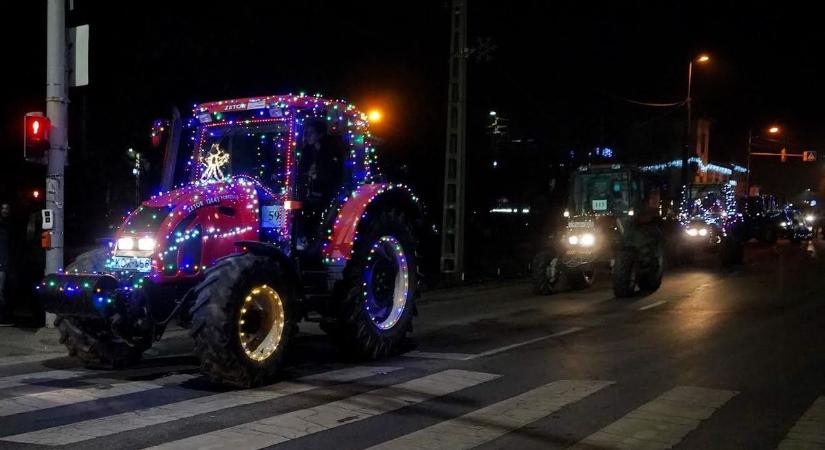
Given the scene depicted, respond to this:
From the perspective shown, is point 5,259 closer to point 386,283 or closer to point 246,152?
point 246,152

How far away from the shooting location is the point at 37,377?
8594mm

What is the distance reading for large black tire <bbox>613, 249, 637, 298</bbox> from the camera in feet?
55.5

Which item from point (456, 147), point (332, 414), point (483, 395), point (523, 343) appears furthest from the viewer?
point (456, 147)

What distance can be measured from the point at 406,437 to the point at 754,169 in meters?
81.0

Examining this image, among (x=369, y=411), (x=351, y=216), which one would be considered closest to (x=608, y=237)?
(x=351, y=216)

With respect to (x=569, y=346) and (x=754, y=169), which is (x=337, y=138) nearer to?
(x=569, y=346)

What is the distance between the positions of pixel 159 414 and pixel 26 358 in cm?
391

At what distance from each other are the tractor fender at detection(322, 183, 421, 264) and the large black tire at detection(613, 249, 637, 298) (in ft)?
26.9

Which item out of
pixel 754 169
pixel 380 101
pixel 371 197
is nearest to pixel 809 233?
pixel 380 101

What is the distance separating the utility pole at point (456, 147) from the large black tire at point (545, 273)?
10.5 feet

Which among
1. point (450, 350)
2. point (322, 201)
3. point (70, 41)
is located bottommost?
point (450, 350)

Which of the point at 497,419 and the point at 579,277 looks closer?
the point at 497,419

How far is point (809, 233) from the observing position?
148 ft

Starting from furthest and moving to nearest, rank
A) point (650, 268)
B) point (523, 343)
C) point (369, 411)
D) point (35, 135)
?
point (650, 268), point (35, 135), point (523, 343), point (369, 411)
